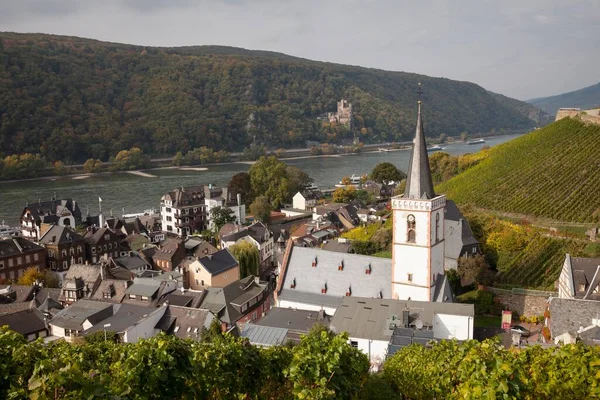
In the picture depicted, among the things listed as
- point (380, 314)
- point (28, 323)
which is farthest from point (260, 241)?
point (380, 314)

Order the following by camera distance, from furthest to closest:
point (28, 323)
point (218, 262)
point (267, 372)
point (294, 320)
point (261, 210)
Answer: point (261, 210), point (218, 262), point (28, 323), point (294, 320), point (267, 372)

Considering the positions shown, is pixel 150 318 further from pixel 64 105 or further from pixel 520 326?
pixel 64 105

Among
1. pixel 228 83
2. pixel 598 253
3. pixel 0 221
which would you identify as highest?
pixel 228 83

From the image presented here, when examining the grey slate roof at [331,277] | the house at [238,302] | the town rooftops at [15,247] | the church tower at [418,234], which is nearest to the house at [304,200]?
the town rooftops at [15,247]

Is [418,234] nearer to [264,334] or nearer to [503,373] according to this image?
[264,334]

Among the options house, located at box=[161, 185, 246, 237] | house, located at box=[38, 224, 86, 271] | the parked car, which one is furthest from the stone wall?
house, located at box=[161, 185, 246, 237]

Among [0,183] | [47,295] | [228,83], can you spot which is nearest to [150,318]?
[47,295]

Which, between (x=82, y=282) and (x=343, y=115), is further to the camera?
(x=343, y=115)
